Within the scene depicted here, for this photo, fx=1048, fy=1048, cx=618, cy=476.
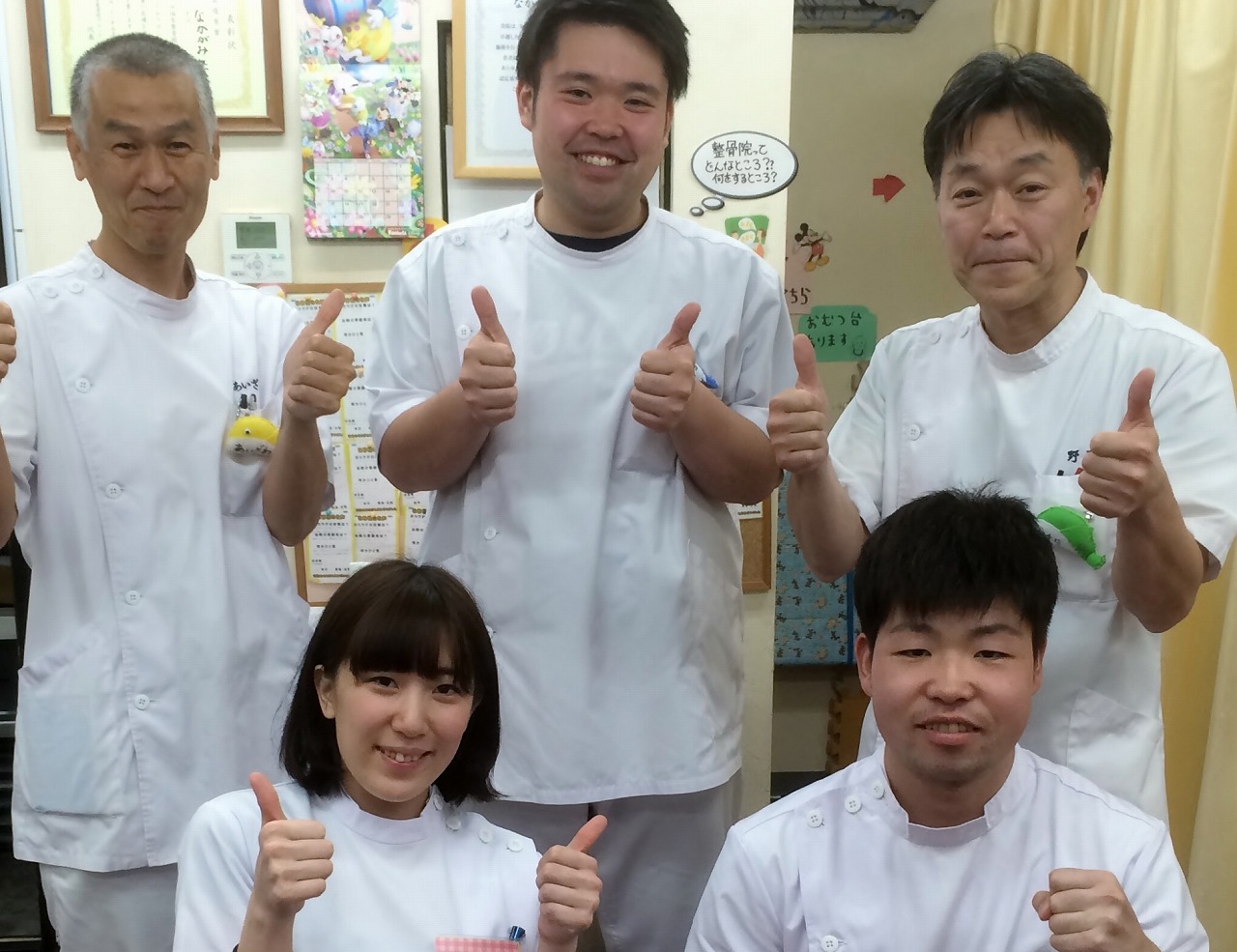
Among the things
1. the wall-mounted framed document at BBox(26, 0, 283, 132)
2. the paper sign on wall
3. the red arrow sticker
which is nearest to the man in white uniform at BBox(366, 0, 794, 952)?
the wall-mounted framed document at BBox(26, 0, 283, 132)

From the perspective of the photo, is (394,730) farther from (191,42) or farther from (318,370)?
(191,42)

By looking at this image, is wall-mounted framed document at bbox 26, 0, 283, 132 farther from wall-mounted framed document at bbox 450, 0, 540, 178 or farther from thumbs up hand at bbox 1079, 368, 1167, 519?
thumbs up hand at bbox 1079, 368, 1167, 519

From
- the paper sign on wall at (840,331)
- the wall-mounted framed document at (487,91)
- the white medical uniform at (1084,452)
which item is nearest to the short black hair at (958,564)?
the white medical uniform at (1084,452)

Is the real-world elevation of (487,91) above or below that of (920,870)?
above

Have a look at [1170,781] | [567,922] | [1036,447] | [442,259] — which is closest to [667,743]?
[567,922]

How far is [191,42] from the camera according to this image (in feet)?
6.47

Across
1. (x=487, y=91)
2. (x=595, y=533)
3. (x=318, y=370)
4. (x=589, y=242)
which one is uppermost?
(x=487, y=91)

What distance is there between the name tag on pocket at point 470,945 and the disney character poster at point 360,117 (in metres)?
1.37

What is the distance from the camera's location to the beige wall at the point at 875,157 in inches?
112

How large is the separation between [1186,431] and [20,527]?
148 cm

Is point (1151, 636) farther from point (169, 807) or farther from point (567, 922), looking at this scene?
point (169, 807)

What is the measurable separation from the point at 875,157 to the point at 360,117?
1506 millimetres

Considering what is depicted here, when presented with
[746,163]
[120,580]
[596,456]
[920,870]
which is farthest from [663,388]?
[746,163]

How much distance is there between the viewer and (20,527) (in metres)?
1.38
